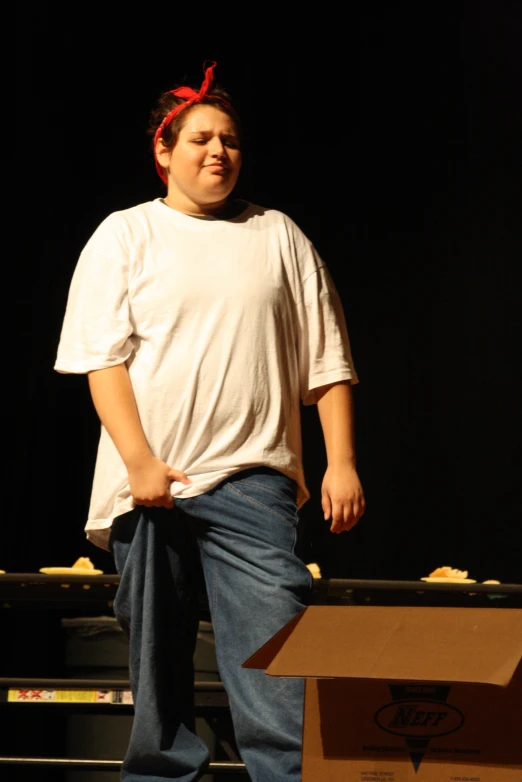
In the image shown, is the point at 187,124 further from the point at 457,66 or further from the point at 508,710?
the point at 457,66

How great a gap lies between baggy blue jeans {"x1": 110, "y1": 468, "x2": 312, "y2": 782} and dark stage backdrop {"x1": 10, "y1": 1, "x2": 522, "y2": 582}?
6.03 ft

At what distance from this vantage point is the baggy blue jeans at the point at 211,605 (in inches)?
63.5

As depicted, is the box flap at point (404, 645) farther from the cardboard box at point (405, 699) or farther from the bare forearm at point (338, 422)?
the bare forearm at point (338, 422)

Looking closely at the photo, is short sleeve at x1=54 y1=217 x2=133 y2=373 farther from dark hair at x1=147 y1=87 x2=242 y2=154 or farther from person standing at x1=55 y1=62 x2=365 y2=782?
dark hair at x1=147 y1=87 x2=242 y2=154

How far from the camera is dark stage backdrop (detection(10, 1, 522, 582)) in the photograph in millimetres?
3510

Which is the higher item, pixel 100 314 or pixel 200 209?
pixel 200 209

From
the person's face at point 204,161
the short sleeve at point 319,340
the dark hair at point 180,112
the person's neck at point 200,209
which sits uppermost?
the dark hair at point 180,112

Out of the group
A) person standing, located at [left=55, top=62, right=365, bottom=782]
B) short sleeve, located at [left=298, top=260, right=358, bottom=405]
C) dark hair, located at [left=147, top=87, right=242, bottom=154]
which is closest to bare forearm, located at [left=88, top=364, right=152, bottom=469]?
person standing, located at [left=55, top=62, right=365, bottom=782]

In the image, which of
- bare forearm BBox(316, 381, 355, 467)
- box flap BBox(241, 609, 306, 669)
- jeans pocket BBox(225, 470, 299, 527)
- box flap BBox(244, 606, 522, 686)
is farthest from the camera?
bare forearm BBox(316, 381, 355, 467)

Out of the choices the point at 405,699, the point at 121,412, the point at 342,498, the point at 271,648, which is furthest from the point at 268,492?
the point at 405,699

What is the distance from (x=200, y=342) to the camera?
1784 millimetres

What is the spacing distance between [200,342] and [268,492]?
27 centimetres

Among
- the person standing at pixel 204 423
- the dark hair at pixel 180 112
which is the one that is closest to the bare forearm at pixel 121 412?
the person standing at pixel 204 423

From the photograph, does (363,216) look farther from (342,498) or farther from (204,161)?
(342,498)
